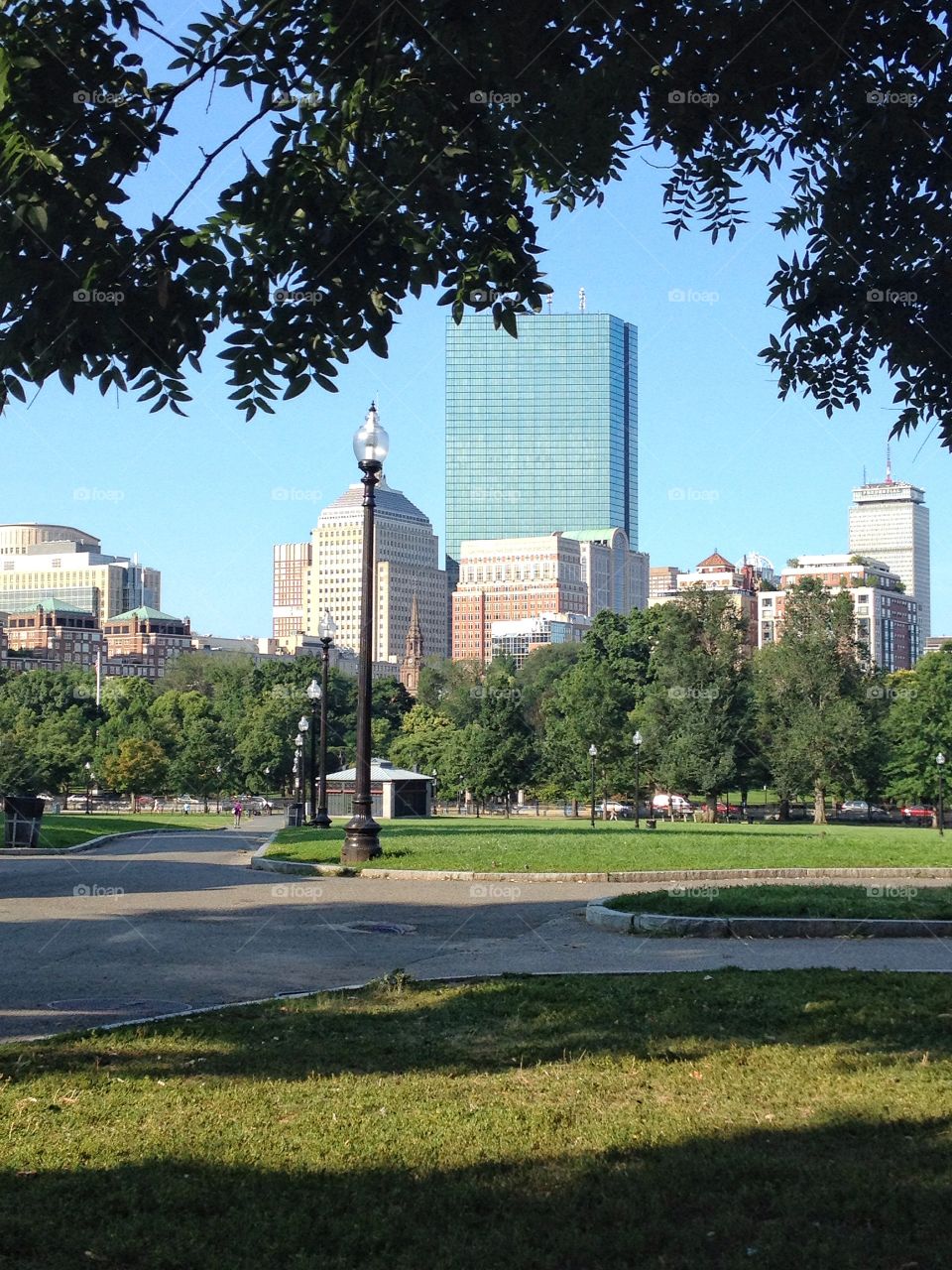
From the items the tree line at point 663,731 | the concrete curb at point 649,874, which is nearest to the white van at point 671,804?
the tree line at point 663,731

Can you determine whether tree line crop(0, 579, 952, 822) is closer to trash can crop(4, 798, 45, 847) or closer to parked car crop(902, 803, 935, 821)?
parked car crop(902, 803, 935, 821)

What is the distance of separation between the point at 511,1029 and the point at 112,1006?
9.15ft

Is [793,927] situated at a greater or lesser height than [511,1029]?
lesser

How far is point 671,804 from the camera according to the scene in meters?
94.1

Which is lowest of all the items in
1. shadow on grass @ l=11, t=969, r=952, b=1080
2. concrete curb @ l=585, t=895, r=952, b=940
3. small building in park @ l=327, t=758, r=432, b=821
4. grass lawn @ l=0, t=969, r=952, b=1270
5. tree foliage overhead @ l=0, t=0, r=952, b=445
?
small building in park @ l=327, t=758, r=432, b=821

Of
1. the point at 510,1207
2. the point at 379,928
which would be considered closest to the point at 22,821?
the point at 379,928

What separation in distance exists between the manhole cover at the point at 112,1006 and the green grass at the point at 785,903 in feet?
19.4

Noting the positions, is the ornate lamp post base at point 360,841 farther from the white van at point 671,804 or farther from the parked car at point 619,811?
the white van at point 671,804

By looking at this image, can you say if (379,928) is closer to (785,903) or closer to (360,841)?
(785,903)

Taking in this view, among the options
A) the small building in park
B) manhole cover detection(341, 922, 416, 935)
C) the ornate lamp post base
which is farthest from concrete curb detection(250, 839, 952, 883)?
the small building in park

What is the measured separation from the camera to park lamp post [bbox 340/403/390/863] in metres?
22.2

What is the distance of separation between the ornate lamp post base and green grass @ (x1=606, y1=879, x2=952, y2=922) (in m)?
8.04

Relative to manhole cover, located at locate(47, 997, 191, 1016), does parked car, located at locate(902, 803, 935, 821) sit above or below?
below

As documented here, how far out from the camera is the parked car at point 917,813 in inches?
4122
